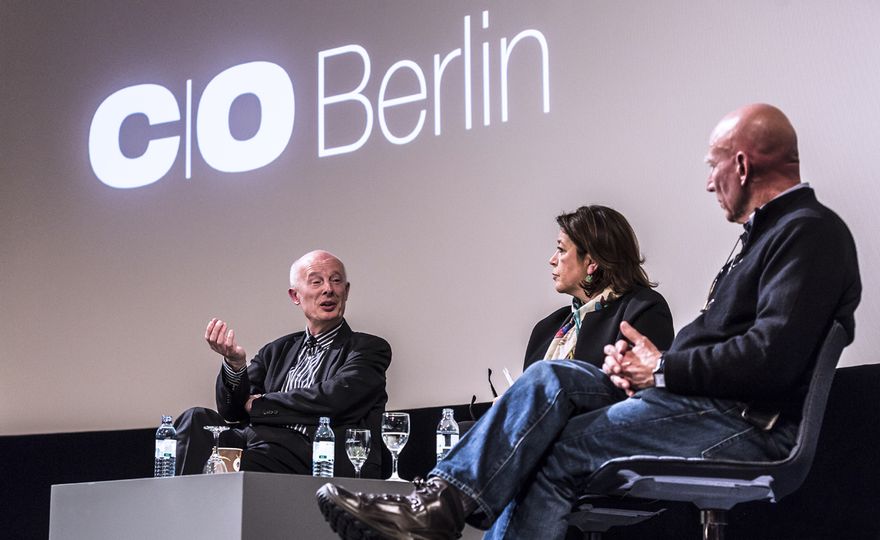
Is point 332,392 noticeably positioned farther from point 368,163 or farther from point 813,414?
point 813,414

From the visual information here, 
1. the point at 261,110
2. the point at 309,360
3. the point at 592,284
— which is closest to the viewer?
the point at 592,284

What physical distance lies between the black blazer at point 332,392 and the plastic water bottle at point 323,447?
0.34 feet

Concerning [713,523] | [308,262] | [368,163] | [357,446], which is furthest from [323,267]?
[713,523]

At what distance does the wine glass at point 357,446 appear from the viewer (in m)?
3.35

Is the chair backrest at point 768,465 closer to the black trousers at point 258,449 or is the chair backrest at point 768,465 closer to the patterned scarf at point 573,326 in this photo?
the patterned scarf at point 573,326

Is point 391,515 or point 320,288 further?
point 320,288

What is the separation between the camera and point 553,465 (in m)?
2.15

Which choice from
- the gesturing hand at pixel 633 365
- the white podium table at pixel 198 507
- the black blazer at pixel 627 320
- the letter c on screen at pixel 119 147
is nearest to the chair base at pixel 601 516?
the gesturing hand at pixel 633 365

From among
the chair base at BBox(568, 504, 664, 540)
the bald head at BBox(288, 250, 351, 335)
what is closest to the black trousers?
the bald head at BBox(288, 250, 351, 335)

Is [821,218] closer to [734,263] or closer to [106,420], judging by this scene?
[734,263]

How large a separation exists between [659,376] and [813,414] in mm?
306

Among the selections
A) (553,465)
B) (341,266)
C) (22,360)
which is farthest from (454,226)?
(22,360)

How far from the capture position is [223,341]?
352cm

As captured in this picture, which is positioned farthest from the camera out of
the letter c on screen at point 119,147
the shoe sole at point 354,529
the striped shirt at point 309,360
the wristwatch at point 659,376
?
the letter c on screen at point 119,147
